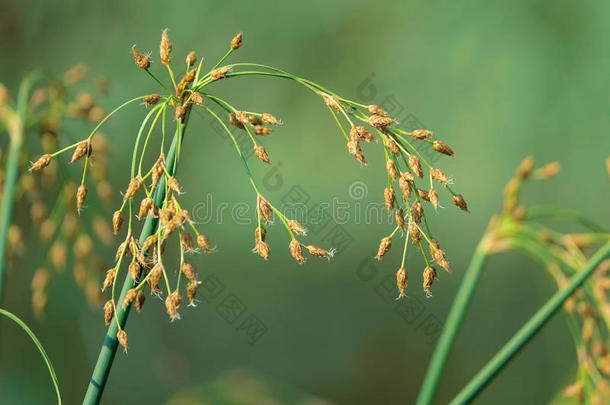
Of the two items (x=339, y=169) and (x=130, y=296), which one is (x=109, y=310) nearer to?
(x=130, y=296)

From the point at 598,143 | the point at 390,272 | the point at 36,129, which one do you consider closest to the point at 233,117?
the point at 36,129

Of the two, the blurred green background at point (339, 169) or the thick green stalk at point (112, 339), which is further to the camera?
the blurred green background at point (339, 169)

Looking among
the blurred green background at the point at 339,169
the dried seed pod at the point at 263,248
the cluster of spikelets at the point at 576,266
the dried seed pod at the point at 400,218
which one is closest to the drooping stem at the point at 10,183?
the dried seed pod at the point at 263,248

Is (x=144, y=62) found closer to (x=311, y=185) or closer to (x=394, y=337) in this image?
(x=311, y=185)

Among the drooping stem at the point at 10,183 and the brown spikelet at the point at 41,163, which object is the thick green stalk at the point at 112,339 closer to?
the brown spikelet at the point at 41,163

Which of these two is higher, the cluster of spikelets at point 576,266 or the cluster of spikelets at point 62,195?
the cluster of spikelets at point 62,195

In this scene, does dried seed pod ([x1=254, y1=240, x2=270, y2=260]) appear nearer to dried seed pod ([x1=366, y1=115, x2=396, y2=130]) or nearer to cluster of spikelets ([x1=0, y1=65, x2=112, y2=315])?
dried seed pod ([x1=366, y1=115, x2=396, y2=130])

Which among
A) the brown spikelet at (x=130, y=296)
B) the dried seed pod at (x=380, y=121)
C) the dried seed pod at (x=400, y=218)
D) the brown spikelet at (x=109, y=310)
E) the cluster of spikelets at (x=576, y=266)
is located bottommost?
the cluster of spikelets at (x=576, y=266)

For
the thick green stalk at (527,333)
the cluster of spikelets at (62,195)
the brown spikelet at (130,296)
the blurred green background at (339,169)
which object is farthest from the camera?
the blurred green background at (339,169)

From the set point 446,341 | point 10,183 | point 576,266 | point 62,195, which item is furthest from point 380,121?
point 62,195
